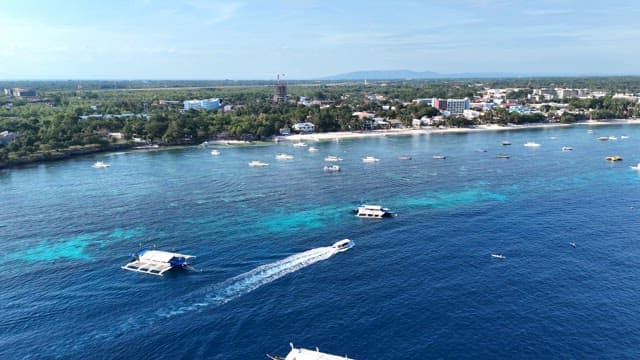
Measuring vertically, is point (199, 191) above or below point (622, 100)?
below

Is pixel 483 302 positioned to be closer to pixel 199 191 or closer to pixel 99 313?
pixel 99 313

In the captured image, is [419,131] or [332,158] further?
[419,131]

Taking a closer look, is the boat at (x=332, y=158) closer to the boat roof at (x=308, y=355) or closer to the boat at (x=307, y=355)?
the boat at (x=307, y=355)

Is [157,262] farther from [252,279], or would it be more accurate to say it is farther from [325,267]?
[325,267]

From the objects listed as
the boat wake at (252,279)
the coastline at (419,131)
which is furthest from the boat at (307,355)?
the coastline at (419,131)

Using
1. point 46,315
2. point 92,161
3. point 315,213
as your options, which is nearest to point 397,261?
point 315,213

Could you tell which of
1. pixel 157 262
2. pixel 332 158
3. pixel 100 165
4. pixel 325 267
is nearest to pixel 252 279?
pixel 325 267

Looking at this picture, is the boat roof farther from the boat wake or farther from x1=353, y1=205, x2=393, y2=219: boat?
x1=353, y1=205, x2=393, y2=219: boat
